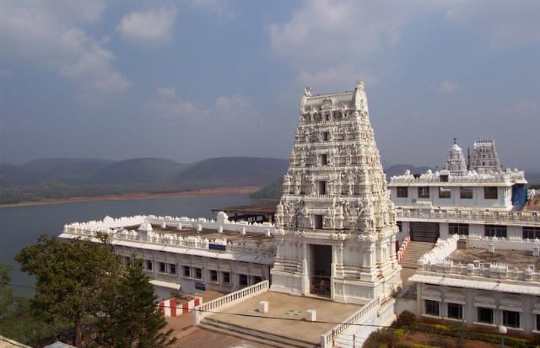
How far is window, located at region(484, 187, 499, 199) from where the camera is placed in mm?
43375

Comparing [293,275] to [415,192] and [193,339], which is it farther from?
[415,192]

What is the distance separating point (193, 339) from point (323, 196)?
40.7 ft

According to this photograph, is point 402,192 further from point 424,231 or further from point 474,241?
point 474,241

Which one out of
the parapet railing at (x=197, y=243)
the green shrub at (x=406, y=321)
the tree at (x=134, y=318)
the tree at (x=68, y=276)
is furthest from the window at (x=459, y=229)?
the tree at (x=68, y=276)

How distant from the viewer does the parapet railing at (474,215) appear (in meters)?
37.9

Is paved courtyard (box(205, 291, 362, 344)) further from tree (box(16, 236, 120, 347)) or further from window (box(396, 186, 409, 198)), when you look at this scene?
window (box(396, 186, 409, 198))

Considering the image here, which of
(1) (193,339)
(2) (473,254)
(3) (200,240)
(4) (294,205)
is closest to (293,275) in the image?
(4) (294,205)

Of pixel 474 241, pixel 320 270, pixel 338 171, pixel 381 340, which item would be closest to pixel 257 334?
pixel 381 340

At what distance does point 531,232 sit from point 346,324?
2253 centimetres

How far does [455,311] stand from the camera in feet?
90.0

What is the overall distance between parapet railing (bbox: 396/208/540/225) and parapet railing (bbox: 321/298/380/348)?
671 inches

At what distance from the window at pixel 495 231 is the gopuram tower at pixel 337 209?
12.6 meters

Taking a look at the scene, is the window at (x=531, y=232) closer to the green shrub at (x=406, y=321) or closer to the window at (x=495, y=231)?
the window at (x=495, y=231)

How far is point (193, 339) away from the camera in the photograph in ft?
83.7
